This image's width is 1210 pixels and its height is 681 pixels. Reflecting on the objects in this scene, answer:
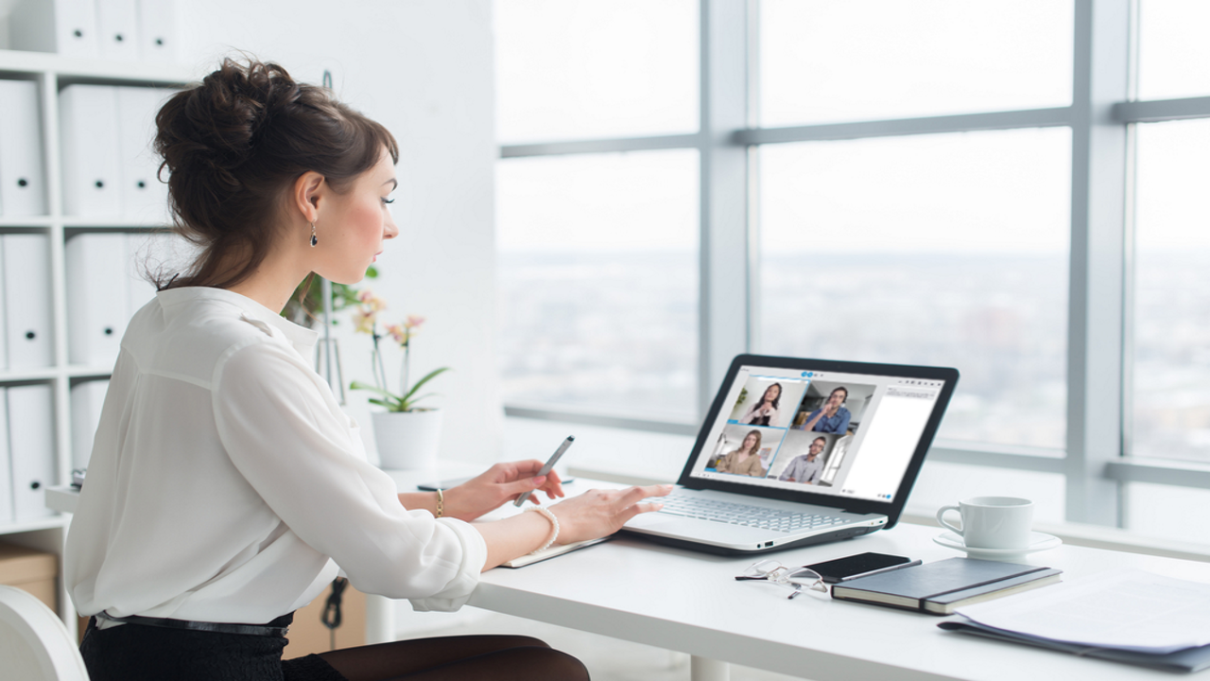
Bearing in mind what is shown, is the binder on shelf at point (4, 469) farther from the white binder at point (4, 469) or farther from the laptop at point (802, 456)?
the laptop at point (802, 456)

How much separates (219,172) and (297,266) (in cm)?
15

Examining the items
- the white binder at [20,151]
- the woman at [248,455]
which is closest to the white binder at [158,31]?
the white binder at [20,151]

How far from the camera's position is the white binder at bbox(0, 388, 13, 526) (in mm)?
2188

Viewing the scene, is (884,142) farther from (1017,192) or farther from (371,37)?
(371,37)

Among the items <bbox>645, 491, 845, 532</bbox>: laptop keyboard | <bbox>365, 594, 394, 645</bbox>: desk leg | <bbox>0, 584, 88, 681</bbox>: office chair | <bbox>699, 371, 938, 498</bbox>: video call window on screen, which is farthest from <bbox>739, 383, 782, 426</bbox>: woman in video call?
<bbox>0, 584, 88, 681</bbox>: office chair

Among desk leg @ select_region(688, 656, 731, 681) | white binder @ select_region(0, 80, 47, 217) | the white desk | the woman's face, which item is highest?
white binder @ select_region(0, 80, 47, 217)

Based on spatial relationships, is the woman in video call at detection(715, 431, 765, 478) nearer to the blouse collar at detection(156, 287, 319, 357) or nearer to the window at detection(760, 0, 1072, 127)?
the blouse collar at detection(156, 287, 319, 357)

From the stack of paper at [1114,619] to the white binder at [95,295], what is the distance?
1948 mm

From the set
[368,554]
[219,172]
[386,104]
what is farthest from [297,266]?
[386,104]

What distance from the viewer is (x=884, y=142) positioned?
9.30 feet

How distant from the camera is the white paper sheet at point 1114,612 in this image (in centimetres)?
91

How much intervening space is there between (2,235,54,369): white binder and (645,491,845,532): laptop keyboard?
149cm

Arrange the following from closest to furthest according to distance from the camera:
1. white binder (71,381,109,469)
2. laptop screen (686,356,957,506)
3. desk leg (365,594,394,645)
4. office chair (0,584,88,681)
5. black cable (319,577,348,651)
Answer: office chair (0,584,88,681), laptop screen (686,356,957,506), desk leg (365,594,394,645), white binder (71,381,109,469), black cable (319,577,348,651)

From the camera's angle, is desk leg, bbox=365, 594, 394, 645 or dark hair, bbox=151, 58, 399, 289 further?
desk leg, bbox=365, 594, 394, 645
